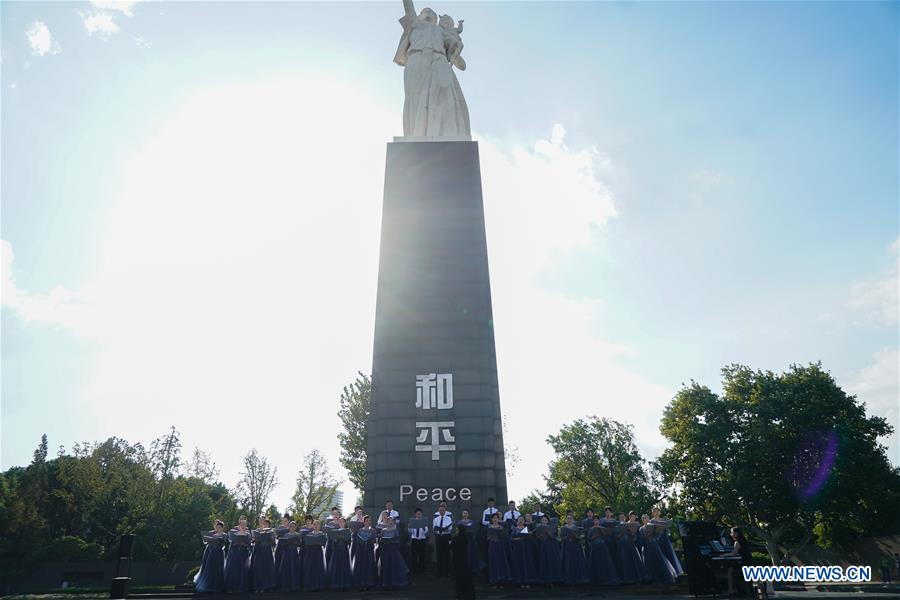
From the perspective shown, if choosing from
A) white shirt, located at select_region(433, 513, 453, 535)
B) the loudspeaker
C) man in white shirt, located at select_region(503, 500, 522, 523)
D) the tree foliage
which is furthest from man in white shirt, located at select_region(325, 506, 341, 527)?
the tree foliage

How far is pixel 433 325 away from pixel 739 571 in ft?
25.5

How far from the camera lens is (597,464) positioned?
121 ft

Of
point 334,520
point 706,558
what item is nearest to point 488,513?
point 334,520

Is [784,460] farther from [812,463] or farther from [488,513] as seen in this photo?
[488,513]

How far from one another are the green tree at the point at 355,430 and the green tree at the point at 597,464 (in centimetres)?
1467

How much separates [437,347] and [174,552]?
2462 centimetres

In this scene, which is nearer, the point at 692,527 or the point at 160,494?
the point at 692,527

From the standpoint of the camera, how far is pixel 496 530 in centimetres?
1066

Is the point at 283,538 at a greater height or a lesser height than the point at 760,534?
lesser

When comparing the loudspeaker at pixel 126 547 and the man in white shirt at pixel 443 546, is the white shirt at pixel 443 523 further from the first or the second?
the loudspeaker at pixel 126 547

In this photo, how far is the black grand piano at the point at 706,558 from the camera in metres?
9.07

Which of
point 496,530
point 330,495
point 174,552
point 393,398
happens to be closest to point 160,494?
point 174,552

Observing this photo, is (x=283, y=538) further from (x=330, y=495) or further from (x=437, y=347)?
(x=330, y=495)

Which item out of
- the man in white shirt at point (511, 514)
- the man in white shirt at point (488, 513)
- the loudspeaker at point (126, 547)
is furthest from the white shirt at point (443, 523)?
the loudspeaker at point (126, 547)
